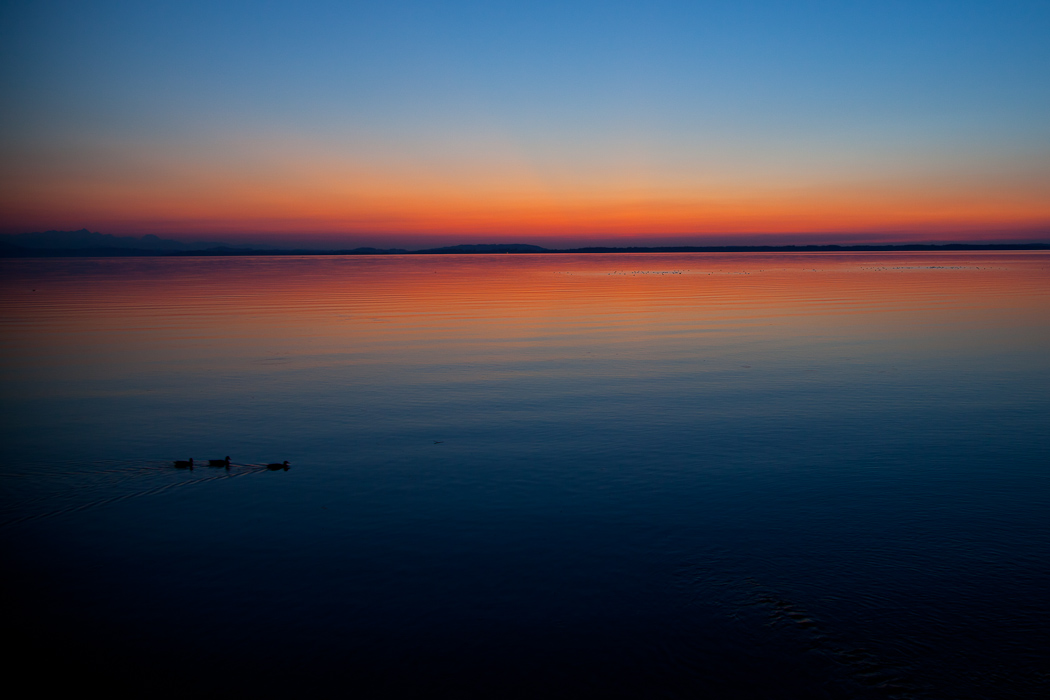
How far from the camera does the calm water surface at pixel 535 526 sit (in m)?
5.38

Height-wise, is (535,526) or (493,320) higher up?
(493,320)

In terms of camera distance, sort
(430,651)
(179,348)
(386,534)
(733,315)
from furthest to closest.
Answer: (733,315) < (179,348) < (386,534) < (430,651)

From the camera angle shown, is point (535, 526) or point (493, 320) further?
point (493, 320)

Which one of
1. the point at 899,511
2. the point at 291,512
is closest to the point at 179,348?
the point at 291,512

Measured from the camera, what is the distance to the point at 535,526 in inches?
308

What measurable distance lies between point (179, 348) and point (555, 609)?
17550 mm

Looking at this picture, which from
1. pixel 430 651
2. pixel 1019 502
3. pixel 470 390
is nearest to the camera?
pixel 430 651

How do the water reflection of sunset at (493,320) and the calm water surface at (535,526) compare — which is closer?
the calm water surface at (535,526)

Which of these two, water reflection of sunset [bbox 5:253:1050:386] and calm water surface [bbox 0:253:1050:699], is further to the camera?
water reflection of sunset [bbox 5:253:1050:386]

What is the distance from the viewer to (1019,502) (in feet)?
26.9

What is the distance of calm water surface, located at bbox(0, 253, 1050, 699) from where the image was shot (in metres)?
5.38

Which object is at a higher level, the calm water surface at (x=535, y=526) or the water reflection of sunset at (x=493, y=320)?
the water reflection of sunset at (x=493, y=320)

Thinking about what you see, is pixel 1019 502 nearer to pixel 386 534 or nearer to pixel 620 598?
pixel 620 598

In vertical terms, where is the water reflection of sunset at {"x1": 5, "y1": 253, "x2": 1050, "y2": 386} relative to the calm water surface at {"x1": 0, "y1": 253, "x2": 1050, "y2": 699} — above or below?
above
